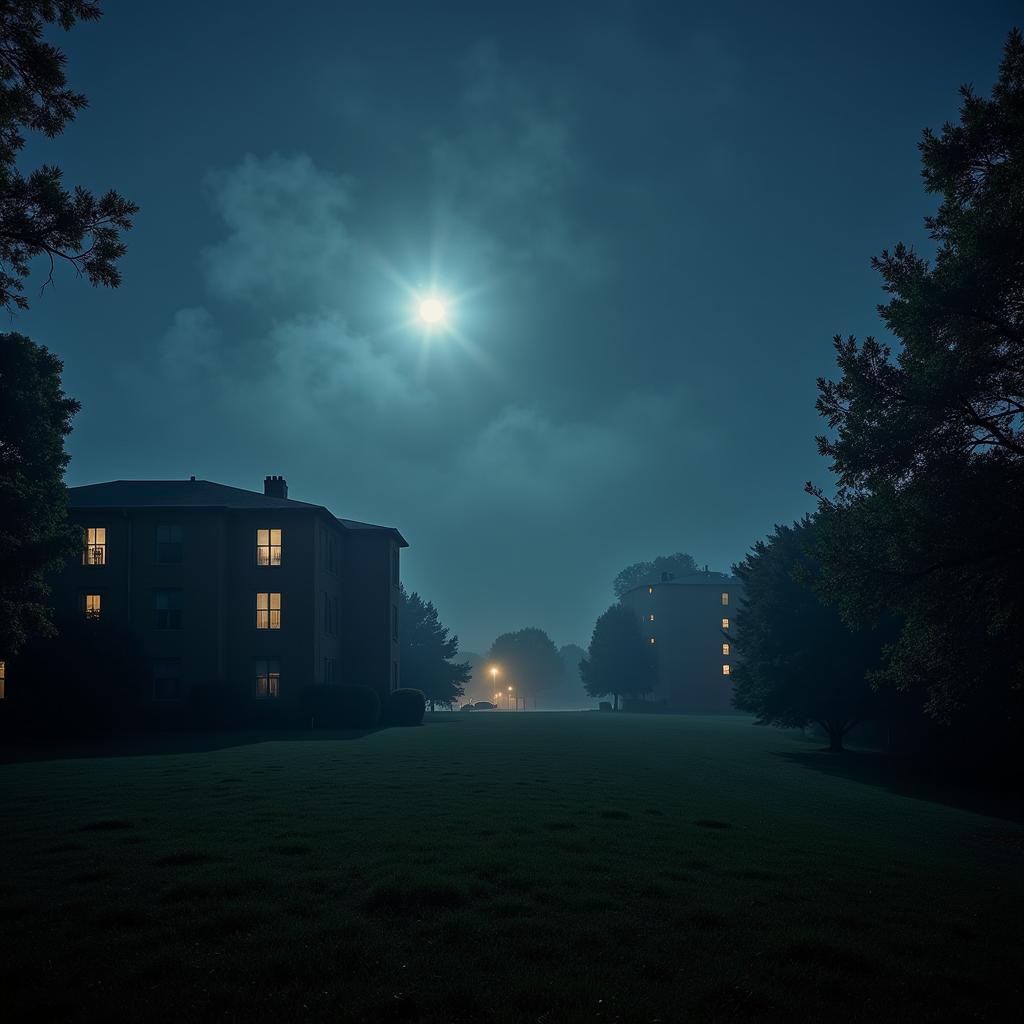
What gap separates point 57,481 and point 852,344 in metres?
28.8

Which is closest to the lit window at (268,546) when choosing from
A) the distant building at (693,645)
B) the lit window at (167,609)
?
the lit window at (167,609)

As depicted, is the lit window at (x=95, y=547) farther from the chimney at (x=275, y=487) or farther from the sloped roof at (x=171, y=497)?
the chimney at (x=275, y=487)

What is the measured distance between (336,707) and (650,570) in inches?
5236

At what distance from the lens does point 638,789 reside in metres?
17.0

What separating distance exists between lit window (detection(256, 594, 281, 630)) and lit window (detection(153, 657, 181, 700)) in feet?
15.0

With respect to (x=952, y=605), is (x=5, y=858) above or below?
below

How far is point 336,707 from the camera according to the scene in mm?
41188

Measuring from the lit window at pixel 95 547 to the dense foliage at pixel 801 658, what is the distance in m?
33.9

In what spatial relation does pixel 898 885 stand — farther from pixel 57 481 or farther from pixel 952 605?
pixel 57 481

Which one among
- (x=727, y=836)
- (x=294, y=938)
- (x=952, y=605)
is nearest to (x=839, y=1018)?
(x=294, y=938)

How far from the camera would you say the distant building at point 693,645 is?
99.6 meters

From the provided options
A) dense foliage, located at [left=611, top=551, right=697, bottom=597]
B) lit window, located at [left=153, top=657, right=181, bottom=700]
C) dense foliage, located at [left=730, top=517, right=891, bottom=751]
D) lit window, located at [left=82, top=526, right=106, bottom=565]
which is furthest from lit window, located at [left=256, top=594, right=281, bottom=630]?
dense foliage, located at [left=611, top=551, right=697, bottom=597]

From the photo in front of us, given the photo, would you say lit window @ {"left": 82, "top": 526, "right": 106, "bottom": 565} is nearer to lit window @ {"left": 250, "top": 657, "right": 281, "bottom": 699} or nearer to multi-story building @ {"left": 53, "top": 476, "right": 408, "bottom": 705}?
multi-story building @ {"left": 53, "top": 476, "right": 408, "bottom": 705}

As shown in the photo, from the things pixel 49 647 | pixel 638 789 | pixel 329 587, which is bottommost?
pixel 638 789
